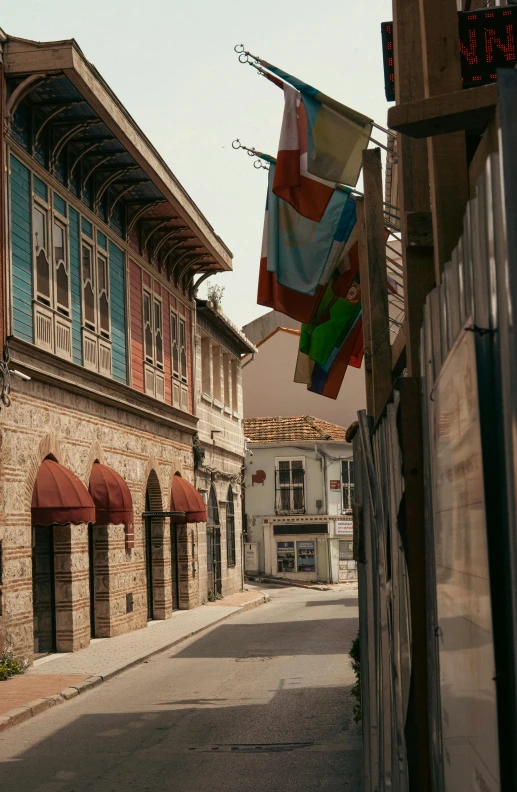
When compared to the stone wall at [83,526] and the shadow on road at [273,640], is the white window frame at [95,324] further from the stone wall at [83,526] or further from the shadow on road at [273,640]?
the shadow on road at [273,640]

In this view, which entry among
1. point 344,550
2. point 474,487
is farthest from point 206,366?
point 474,487

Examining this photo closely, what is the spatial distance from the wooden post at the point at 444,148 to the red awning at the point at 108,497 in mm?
16755

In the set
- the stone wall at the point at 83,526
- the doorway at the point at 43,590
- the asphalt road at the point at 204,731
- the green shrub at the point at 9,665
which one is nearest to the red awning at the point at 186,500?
the stone wall at the point at 83,526

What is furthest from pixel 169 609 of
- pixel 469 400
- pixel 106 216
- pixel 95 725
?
pixel 469 400

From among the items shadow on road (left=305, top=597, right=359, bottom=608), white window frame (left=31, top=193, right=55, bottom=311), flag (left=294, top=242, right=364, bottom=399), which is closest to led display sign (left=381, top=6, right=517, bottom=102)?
flag (left=294, top=242, right=364, bottom=399)

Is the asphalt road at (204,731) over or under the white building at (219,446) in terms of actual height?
under

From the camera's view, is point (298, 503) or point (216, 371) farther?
point (298, 503)

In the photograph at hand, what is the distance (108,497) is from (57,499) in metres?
3.02

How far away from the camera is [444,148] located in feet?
12.2

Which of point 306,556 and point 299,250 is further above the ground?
point 299,250

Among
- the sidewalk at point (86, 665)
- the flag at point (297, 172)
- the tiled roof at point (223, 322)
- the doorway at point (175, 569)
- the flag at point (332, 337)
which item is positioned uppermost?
the tiled roof at point (223, 322)

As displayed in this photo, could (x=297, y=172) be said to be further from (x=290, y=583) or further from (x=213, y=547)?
(x=290, y=583)

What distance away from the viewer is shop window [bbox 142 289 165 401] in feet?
84.0

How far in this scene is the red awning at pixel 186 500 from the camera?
88.5ft
